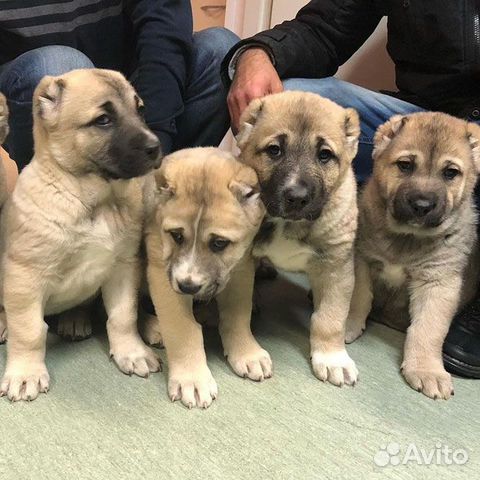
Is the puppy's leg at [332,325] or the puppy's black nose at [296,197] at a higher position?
the puppy's black nose at [296,197]

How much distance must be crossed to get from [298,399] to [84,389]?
0.76m

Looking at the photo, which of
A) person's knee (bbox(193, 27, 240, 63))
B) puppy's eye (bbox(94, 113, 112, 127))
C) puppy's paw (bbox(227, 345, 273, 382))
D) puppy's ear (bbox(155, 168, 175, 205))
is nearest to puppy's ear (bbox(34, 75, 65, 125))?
puppy's eye (bbox(94, 113, 112, 127))

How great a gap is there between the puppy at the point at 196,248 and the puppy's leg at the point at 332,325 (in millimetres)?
215

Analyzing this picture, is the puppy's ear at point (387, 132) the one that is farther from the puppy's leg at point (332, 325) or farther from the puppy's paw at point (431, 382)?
the puppy's paw at point (431, 382)

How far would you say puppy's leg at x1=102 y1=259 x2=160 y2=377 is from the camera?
2158mm

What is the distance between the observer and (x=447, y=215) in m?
2.28

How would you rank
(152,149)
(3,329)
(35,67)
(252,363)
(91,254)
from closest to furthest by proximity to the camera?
(152,149) → (91,254) → (252,363) → (3,329) → (35,67)

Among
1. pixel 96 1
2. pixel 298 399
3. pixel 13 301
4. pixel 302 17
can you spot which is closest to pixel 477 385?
pixel 298 399

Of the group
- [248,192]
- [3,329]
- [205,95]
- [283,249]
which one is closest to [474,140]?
[283,249]

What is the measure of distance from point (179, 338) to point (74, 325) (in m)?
0.57

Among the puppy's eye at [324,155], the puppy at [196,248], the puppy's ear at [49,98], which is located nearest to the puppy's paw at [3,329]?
the puppy at [196,248]

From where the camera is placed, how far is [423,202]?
2.19 meters

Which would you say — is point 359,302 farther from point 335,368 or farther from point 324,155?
point 324,155

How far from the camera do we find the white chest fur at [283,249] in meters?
A: 2.15
